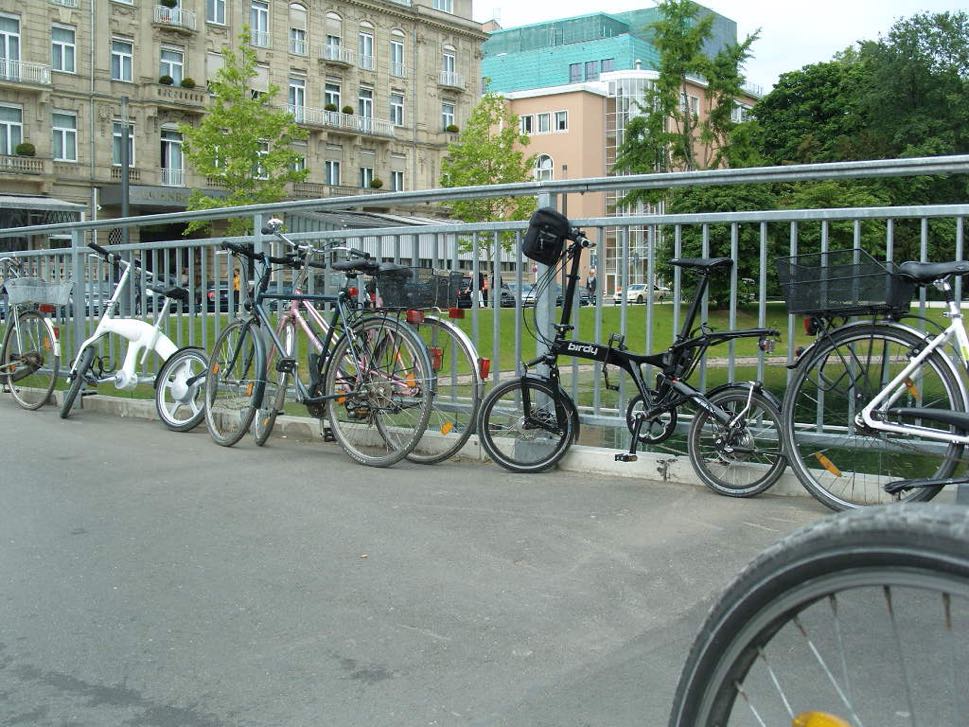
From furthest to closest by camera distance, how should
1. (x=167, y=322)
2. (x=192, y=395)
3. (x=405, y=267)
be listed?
(x=167, y=322), (x=192, y=395), (x=405, y=267)

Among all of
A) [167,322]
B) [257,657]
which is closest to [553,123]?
[167,322]

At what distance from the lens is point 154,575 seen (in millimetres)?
4148

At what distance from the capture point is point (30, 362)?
9531 millimetres

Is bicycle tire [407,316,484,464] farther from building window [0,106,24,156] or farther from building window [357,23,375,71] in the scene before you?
building window [357,23,375,71]

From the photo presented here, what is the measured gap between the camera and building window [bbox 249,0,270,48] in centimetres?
5353

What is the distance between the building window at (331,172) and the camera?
58.5 m

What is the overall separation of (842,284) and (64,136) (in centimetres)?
4685

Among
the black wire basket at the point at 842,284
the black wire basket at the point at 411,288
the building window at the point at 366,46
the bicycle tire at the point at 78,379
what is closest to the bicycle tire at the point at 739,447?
the black wire basket at the point at 842,284

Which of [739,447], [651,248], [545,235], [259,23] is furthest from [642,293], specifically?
[259,23]

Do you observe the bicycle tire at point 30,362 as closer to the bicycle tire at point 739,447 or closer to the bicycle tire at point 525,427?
the bicycle tire at point 525,427

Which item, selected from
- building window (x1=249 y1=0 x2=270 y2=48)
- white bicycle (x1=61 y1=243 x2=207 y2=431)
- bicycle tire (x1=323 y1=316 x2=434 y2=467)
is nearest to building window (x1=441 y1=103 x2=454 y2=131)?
building window (x1=249 y1=0 x2=270 y2=48)

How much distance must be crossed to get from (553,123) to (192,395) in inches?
3202

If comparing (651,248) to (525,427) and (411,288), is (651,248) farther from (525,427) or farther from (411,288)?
(411,288)

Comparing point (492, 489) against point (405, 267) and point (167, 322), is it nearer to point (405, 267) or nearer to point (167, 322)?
point (405, 267)
